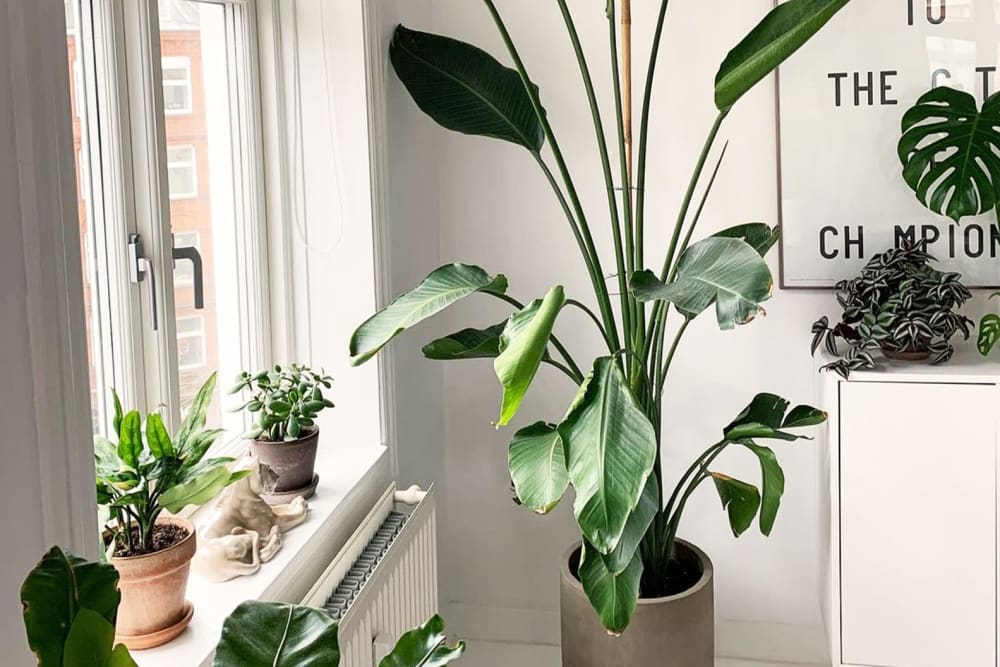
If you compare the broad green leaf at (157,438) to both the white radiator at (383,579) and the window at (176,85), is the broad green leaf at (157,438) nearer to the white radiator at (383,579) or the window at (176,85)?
the white radiator at (383,579)

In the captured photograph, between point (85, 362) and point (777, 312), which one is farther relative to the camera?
point (777, 312)

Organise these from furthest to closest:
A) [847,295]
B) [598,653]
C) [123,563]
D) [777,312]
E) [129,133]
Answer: [777,312]
[847,295]
[598,653]
[129,133]
[123,563]

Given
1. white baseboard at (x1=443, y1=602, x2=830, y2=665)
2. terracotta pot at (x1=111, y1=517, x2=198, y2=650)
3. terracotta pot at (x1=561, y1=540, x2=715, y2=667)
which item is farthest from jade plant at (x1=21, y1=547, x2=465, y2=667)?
white baseboard at (x1=443, y1=602, x2=830, y2=665)

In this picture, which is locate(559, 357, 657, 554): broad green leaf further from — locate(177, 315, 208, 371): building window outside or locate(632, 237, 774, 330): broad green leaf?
locate(177, 315, 208, 371): building window outside

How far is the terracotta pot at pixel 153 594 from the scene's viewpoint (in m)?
1.53

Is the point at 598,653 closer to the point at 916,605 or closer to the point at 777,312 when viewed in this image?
the point at 916,605

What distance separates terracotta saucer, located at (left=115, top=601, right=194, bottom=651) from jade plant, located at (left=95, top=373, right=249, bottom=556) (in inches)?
5.2

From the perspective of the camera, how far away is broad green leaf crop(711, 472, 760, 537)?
2.26m

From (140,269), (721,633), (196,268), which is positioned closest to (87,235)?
(140,269)

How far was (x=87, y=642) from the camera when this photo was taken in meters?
0.76

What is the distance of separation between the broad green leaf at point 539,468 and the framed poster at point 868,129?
119 centimetres

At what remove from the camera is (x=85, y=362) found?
119cm

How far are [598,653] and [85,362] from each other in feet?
4.53

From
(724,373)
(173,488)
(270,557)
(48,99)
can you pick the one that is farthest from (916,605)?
(48,99)
